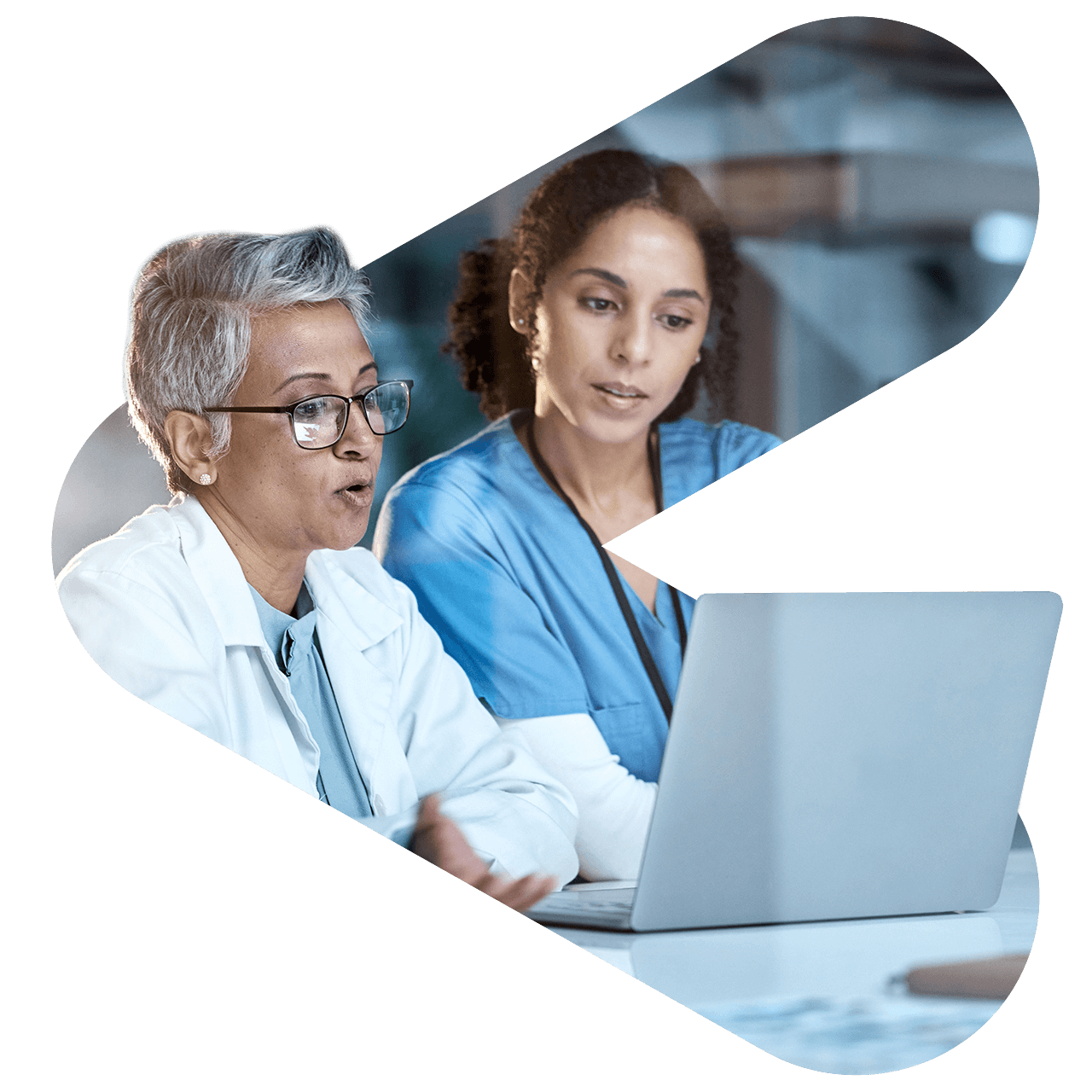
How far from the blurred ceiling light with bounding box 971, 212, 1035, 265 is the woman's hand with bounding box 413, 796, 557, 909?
1617 millimetres

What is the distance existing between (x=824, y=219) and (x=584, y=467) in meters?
0.73

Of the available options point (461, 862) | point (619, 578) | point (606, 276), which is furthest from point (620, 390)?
point (461, 862)

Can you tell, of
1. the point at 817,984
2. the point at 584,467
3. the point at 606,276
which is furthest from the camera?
the point at 584,467

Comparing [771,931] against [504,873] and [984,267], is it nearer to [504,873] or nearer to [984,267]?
[504,873]

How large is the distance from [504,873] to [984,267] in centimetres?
161

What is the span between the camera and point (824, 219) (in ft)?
9.47

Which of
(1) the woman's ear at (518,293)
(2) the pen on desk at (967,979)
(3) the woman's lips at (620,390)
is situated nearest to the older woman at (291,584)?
(1) the woman's ear at (518,293)

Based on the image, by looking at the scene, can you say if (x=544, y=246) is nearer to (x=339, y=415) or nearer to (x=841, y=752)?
(x=339, y=415)

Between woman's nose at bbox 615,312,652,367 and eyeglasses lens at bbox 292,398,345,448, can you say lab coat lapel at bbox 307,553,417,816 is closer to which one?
eyeglasses lens at bbox 292,398,345,448

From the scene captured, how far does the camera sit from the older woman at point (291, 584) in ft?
8.79

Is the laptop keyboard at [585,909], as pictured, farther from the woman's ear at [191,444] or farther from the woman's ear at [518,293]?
the woman's ear at [518,293]

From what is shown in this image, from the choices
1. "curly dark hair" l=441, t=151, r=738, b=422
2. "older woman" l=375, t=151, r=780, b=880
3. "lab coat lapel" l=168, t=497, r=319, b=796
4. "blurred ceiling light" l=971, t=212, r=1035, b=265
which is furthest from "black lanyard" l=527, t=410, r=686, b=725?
"blurred ceiling light" l=971, t=212, r=1035, b=265

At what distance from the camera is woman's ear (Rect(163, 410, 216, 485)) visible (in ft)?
8.89

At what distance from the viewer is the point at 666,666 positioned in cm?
294
